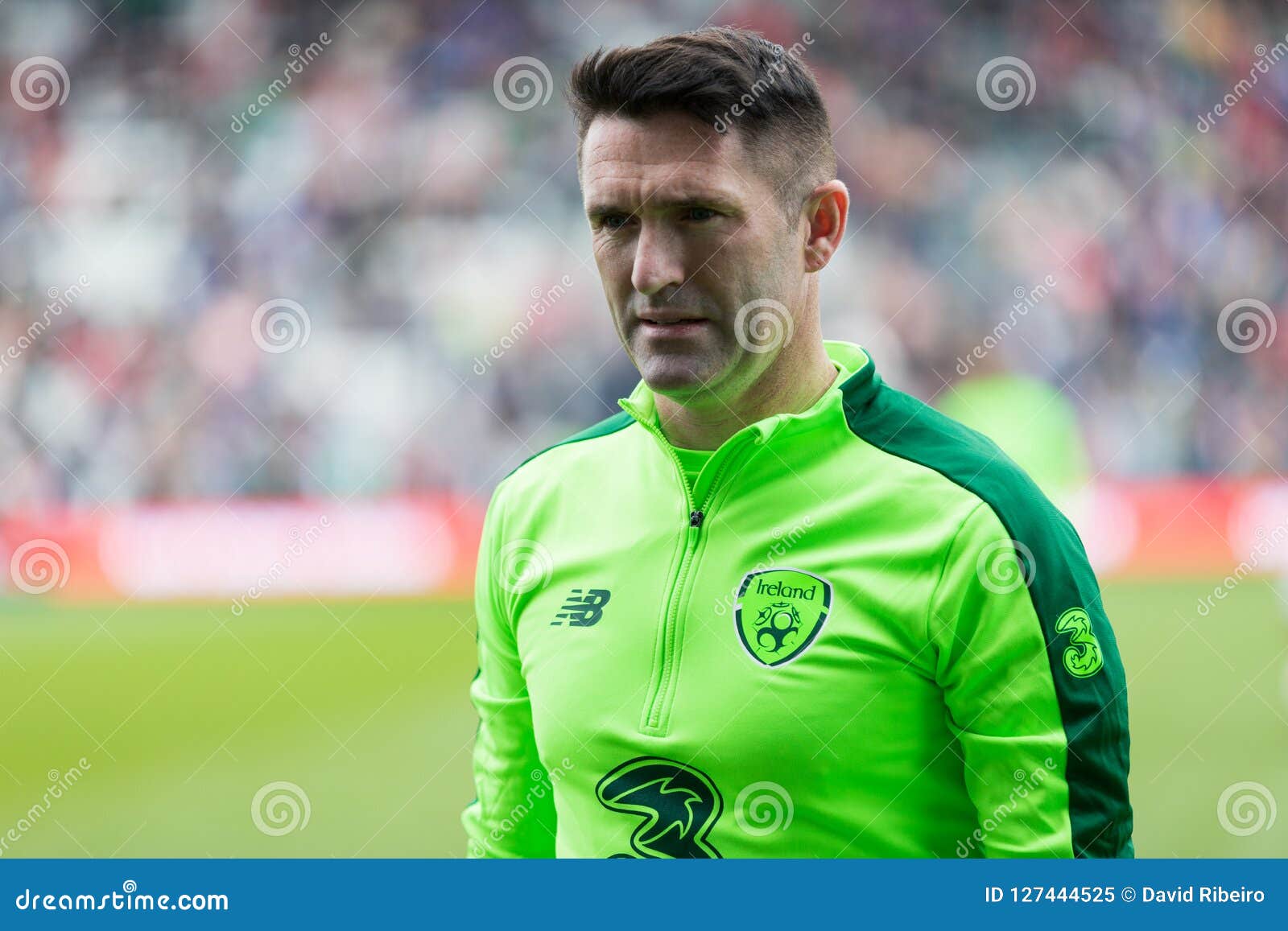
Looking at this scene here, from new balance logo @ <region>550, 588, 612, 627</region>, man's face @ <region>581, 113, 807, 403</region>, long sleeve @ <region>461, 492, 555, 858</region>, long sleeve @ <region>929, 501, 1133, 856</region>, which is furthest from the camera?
long sleeve @ <region>461, 492, 555, 858</region>

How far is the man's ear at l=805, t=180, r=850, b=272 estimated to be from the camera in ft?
6.88

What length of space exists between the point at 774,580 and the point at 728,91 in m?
0.71

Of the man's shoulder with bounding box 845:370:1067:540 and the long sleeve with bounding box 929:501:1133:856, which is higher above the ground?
the man's shoulder with bounding box 845:370:1067:540

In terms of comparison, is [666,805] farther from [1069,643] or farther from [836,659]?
[1069,643]

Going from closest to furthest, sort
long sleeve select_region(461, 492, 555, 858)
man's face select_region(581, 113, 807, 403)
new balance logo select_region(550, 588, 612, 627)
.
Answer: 1. man's face select_region(581, 113, 807, 403)
2. new balance logo select_region(550, 588, 612, 627)
3. long sleeve select_region(461, 492, 555, 858)

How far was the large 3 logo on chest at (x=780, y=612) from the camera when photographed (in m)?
1.94

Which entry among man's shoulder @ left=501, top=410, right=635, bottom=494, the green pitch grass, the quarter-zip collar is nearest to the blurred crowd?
the green pitch grass


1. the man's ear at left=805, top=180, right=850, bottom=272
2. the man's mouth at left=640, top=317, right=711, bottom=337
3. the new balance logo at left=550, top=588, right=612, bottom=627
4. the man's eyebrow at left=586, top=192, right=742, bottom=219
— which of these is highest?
the man's ear at left=805, top=180, right=850, bottom=272

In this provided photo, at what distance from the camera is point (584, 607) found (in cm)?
209

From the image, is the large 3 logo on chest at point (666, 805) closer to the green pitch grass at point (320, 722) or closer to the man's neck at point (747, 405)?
the man's neck at point (747, 405)

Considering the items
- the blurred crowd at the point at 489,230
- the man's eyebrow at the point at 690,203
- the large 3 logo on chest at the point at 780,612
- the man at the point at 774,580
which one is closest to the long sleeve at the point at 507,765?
the man at the point at 774,580

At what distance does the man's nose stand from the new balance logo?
0.47 metres

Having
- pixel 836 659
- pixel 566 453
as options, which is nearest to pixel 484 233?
pixel 566 453

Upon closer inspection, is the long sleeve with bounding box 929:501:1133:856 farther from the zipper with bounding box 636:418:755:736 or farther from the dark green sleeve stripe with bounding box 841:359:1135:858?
the zipper with bounding box 636:418:755:736
